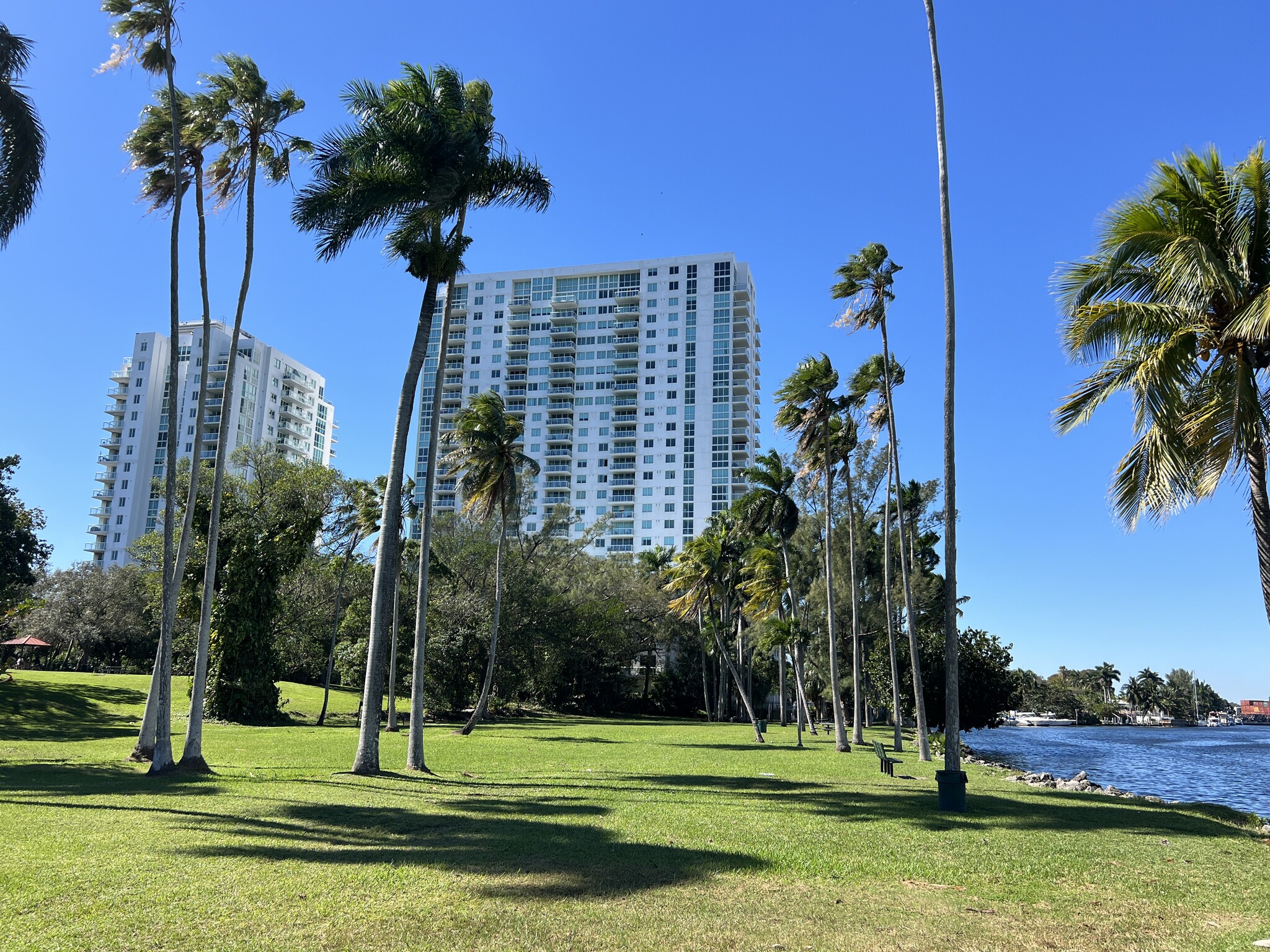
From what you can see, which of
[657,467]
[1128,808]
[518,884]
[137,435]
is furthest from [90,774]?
[137,435]

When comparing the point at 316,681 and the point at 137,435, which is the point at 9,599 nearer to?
the point at 316,681

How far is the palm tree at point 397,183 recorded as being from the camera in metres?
18.6

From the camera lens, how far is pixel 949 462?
52.0ft

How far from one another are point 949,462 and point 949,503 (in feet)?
2.98

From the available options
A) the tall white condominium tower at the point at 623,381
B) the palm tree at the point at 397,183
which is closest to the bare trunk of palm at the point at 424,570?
the palm tree at the point at 397,183

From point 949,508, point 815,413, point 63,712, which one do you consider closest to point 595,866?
point 949,508

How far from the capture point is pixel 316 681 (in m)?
61.5

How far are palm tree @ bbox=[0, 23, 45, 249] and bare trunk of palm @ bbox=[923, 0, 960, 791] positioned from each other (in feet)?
55.5

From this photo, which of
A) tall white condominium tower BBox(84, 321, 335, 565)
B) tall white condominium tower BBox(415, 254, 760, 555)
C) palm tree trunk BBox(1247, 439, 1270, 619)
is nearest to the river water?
palm tree trunk BBox(1247, 439, 1270, 619)

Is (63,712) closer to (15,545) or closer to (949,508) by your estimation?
(15,545)

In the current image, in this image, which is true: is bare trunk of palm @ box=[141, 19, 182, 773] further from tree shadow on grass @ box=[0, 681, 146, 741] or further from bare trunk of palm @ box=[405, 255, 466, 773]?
tree shadow on grass @ box=[0, 681, 146, 741]

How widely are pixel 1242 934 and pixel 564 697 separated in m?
60.8

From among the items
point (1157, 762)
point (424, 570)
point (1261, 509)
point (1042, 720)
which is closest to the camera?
point (1261, 509)

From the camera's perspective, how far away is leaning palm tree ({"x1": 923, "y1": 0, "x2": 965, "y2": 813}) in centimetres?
1413
